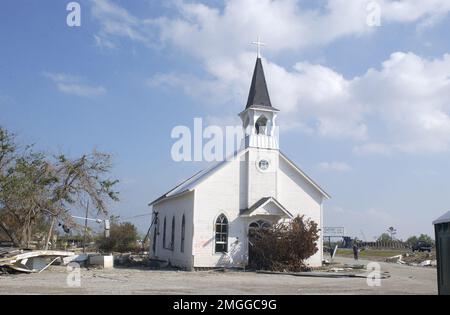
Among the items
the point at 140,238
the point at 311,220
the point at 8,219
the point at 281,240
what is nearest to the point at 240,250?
the point at 281,240

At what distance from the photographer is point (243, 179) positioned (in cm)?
2859

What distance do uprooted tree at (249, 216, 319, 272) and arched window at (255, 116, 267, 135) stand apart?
578 cm

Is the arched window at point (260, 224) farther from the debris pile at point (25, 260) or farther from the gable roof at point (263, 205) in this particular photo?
the debris pile at point (25, 260)

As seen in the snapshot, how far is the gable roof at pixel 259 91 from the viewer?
30.1m

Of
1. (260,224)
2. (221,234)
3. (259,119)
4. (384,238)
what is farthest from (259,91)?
(384,238)

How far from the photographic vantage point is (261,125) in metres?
30.2

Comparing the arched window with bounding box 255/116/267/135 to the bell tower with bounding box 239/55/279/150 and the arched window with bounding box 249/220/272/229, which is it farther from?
the arched window with bounding box 249/220/272/229

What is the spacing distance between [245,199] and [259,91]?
7045 millimetres

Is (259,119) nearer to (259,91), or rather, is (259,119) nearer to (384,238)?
(259,91)

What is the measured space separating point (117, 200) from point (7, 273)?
409 inches

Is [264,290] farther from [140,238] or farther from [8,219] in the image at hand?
[140,238]

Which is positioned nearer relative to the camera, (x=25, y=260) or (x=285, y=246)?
(x=25, y=260)

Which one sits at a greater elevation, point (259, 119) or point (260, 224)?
point (259, 119)

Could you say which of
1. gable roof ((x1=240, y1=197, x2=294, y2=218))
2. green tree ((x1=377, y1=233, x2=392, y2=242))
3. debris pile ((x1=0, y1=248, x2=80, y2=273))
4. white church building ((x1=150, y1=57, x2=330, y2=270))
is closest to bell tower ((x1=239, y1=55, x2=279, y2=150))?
white church building ((x1=150, y1=57, x2=330, y2=270))
